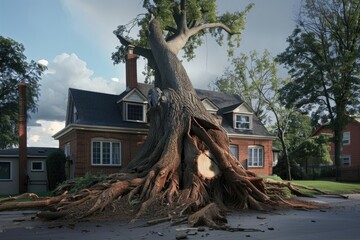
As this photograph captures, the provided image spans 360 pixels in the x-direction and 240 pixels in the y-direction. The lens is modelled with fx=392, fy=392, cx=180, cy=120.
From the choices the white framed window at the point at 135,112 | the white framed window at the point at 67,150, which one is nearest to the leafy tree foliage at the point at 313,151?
the white framed window at the point at 135,112

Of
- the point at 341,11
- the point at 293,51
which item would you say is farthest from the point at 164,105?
the point at 341,11

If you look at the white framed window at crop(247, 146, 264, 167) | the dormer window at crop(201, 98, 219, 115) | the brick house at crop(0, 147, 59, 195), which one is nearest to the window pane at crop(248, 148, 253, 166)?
the white framed window at crop(247, 146, 264, 167)

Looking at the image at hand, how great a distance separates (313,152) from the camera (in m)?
43.2

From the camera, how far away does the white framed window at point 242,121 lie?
32.7 meters

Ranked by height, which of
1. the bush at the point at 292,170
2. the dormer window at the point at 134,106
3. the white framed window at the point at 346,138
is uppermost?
the dormer window at the point at 134,106

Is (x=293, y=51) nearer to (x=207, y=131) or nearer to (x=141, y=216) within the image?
(x=207, y=131)

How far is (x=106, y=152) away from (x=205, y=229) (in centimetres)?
1742

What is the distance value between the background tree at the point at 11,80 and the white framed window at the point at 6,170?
16017mm

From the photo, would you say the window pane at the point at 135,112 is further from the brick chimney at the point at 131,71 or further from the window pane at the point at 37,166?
the window pane at the point at 37,166

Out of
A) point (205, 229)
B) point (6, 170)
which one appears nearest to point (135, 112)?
point (6, 170)

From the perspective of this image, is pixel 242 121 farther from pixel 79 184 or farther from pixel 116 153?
pixel 79 184

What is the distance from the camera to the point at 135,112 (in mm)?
28359

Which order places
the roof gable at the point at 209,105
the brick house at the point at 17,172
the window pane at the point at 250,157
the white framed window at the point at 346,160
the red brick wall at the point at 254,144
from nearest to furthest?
the brick house at the point at 17,172, the roof gable at the point at 209,105, the red brick wall at the point at 254,144, the window pane at the point at 250,157, the white framed window at the point at 346,160

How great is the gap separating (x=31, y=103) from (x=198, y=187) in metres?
35.1
